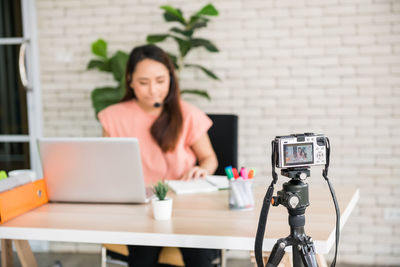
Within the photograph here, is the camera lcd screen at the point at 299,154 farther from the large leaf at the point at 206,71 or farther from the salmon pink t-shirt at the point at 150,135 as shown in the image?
the large leaf at the point at 206,71

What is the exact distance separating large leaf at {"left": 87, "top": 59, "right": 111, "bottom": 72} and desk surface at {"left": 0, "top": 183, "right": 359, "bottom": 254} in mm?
1584

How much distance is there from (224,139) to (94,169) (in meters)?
0.93

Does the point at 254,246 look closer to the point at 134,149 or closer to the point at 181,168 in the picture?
the point at 134,149

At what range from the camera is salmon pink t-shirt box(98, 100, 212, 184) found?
2.22 m

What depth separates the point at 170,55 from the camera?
298cm

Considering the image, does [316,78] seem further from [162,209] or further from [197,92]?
[162,209]

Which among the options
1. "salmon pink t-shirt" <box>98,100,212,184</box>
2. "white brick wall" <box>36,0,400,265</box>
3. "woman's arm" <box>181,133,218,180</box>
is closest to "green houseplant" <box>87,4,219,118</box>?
"white brick wall" <box>36,0,400,265</box>

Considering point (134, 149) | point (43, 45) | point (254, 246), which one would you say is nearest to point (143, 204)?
point (134, 149)

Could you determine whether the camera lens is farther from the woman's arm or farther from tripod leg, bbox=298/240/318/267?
the woman's arm

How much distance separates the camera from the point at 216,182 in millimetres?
1866

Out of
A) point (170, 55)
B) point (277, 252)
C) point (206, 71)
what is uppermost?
point (170, 55)

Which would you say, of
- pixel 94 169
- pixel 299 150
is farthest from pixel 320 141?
pixel 94 169

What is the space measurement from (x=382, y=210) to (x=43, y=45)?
2.73 metres

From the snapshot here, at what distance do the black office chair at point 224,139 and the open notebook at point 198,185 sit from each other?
35cm
